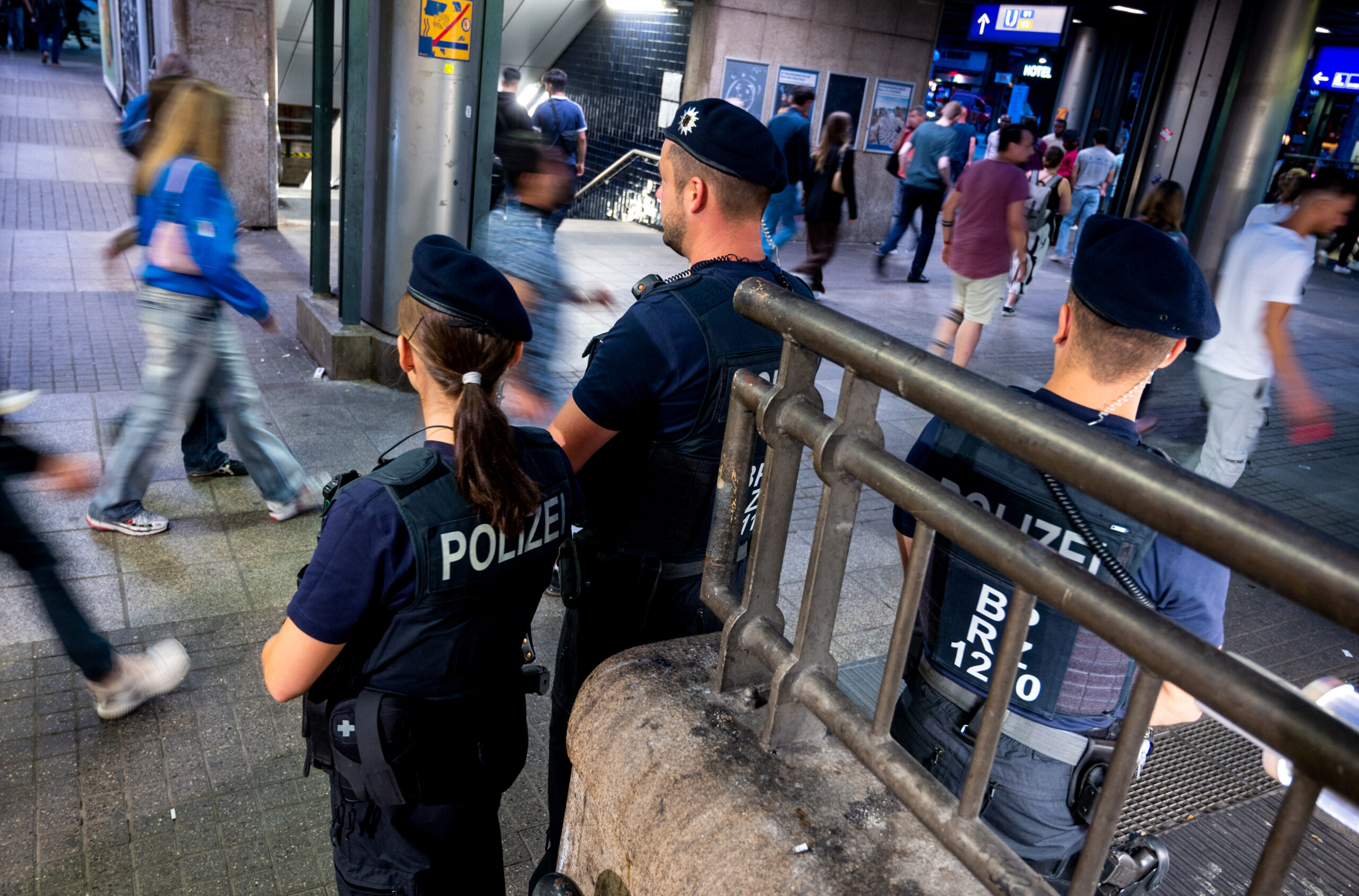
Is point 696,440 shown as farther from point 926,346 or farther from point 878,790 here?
point 926,346

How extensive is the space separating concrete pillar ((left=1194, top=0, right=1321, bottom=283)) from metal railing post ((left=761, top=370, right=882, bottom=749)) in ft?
32.9

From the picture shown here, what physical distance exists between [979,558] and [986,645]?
0.65 meters

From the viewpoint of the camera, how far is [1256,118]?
9.68 m

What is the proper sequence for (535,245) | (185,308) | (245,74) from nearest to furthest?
1. (185,308)
2. (535,245)
3. (245,74)

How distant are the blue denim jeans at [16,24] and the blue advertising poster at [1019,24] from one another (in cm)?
2671

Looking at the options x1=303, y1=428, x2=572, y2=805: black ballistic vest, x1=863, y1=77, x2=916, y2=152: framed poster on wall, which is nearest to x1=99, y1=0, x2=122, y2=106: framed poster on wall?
x1=863, y1=77, x2=916, y2=152: framed poster on wall

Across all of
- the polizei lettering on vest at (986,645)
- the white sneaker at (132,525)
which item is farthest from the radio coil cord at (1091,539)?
the white sneaker at (132,525)

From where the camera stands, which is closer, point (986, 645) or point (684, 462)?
point (986, 645)

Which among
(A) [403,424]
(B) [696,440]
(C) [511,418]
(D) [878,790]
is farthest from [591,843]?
(A) [403,424]

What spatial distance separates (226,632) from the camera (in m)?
3.97

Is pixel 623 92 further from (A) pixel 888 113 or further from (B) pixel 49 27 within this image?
(B) pixel 49 27

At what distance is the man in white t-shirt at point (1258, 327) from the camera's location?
4875mm

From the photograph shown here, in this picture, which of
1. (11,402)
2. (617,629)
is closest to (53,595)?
(11,402)

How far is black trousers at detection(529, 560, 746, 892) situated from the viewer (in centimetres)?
246
